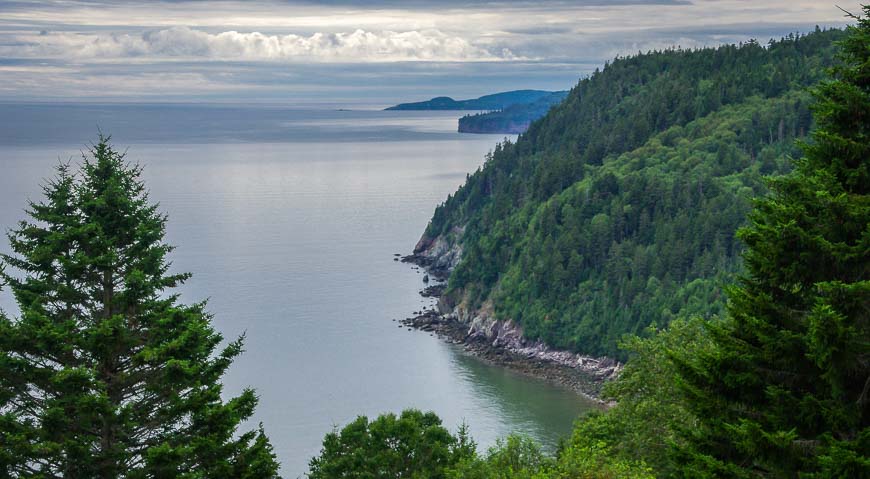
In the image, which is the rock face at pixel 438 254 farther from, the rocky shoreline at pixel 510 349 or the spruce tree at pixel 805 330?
the spruce tree at pixel 805 330

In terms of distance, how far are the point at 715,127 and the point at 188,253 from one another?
74.9 m

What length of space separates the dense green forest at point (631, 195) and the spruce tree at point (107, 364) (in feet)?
239

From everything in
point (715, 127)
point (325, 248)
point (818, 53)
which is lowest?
point (325, 248)

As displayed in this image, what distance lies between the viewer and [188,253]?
14125 centimetres

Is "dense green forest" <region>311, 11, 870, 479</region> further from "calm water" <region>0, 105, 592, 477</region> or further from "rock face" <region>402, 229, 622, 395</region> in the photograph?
"rock face" <region>402, 229, 622, 395</region>

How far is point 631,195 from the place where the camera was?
120 metres

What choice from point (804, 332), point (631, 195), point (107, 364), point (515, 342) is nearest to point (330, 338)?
point (515, 342)

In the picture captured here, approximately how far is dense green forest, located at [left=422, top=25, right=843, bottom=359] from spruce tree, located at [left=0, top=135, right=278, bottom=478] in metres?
72.8

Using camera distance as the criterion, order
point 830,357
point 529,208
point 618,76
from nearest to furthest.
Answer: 1. point 830,357
2. point 529,208
3. point 618,76

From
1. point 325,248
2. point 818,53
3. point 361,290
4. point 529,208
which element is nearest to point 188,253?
point 325,248

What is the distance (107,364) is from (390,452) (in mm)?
20375

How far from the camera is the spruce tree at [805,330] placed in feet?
42.0

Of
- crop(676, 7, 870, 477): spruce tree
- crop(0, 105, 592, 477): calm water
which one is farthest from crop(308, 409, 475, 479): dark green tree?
crop(676, 7, 870, 477): spruce tree

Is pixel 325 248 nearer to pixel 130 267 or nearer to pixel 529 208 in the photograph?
pixel 529 208
